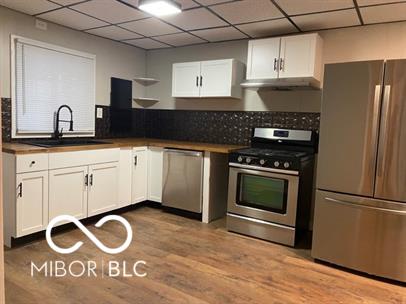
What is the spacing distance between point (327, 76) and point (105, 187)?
2621mm

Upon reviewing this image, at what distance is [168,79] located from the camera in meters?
4.79

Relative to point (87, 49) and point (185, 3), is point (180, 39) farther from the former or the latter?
point (185, 3)

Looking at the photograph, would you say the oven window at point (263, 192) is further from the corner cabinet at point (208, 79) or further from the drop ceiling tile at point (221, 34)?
the drop ceiling tile at point (221, 34)

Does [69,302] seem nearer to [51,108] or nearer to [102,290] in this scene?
[102,290]

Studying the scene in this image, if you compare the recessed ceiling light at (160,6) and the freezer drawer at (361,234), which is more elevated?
the recessed ceiling light at (160,6)

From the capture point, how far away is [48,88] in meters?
3.62

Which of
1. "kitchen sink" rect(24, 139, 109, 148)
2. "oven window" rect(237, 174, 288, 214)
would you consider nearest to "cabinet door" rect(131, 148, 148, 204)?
"kitchen sink" rect(24, 139, 109, 148)

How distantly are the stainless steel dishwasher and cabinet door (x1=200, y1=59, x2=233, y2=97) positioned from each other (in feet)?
2.68

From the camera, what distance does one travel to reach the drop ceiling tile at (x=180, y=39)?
4039 mm

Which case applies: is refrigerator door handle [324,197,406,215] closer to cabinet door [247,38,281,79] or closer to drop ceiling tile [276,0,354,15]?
cabinet door [247,38,281,79]

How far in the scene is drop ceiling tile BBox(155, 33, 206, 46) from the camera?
4.04 metres

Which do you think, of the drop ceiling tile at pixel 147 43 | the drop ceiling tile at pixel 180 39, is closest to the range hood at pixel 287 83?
the drop ceiling tile at pixel 180 39

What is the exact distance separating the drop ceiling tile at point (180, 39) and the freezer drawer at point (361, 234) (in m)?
2.54

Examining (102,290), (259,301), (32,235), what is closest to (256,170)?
(259,301)
